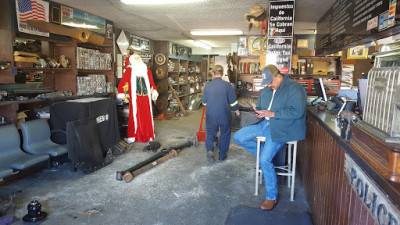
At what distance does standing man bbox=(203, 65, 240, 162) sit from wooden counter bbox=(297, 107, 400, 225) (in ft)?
5.30

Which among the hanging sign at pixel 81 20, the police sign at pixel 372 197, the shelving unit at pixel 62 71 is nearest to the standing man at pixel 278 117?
the police sign at pixel 372 197

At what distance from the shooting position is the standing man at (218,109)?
4.96m

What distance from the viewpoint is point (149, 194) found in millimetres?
3697

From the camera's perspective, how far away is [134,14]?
6.13 m

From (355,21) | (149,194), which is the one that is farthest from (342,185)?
(355,21)

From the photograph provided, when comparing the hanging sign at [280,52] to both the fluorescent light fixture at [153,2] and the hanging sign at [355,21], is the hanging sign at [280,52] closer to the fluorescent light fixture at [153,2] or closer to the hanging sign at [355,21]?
the hanging sign at [355,21]

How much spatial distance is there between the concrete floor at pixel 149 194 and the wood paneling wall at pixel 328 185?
433 millimetres

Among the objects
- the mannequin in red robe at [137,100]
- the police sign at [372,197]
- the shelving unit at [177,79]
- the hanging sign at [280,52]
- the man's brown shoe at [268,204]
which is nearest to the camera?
the police sign at [372,197]

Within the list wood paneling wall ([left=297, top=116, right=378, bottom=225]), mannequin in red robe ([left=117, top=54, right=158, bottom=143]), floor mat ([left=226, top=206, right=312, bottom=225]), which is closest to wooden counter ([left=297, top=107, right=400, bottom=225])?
wood paneling wall ([left=297, top=116, right=378, bottom=225])

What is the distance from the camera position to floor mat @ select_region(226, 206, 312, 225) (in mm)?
3021

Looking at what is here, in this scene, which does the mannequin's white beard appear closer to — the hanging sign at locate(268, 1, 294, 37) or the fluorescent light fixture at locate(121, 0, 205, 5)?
the fluorescent light fixture at locate(121, 0, 205, 5)

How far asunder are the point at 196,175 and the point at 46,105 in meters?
3.17

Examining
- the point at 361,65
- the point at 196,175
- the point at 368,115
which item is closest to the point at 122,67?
the point at 196,175

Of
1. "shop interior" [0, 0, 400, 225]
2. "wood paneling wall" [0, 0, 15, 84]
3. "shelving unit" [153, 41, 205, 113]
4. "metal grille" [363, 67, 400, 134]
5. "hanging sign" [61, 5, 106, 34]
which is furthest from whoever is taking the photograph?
"shelving unit" [153, 41, 205, 113]
